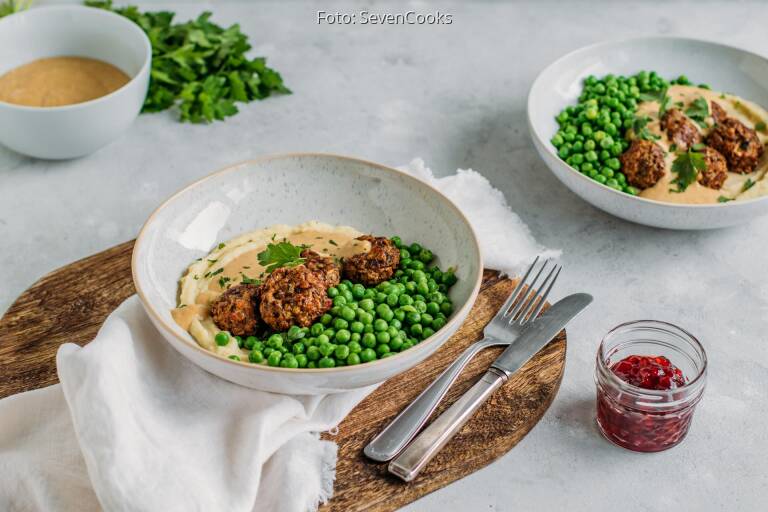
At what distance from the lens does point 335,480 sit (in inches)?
136

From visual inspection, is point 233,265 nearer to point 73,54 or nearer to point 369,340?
point 369,340

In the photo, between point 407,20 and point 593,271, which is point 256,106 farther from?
point 593,271

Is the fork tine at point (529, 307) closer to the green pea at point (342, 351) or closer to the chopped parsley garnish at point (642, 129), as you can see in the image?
the green pea at point (342, 351)

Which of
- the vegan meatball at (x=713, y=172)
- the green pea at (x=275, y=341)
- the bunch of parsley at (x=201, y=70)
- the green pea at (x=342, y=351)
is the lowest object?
the bunch of parsley at (x=201, y=70)

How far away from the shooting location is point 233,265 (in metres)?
4.20

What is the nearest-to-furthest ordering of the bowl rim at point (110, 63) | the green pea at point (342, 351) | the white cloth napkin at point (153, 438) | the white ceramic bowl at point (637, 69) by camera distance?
1. the white cloth napkin at point (153, 438)
2. the green pea at point (342, 351)
3. the bowl rim at point (110, 63)
4. the white ceramic bowl at point (637, 69)

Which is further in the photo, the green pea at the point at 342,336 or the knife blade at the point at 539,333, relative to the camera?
the knife blade at the point at 539,333

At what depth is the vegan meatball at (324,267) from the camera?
3.97m

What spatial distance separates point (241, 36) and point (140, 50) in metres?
0.94

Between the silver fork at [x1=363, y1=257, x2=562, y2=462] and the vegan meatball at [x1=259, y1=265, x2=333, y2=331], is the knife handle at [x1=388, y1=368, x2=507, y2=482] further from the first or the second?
the vegan meatball at [x1=259, y1=265, x2=333, y2=331]

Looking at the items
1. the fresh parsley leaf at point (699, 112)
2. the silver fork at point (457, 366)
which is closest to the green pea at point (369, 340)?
the silver fork at point (457, 366)

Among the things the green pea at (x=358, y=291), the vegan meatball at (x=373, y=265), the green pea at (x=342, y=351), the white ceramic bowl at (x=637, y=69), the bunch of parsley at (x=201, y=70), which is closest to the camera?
the green pea at (x=342, y=351)

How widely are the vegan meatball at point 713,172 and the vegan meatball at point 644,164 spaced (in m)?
0.24

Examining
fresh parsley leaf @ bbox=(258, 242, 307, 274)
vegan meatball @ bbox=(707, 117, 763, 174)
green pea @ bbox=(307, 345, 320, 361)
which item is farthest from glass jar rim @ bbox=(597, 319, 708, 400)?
vegan meatball @ bbox=(707, 117, 763, 174)
